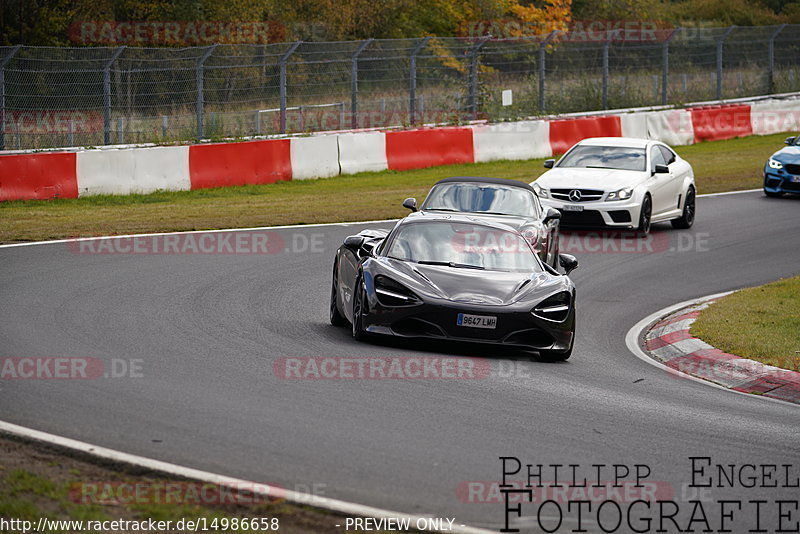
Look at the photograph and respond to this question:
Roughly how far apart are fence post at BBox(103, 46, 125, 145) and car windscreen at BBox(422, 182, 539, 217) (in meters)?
9.48

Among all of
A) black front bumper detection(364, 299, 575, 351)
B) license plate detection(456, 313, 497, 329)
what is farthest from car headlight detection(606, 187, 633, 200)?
license plate detection(456, 313, 497, 329)

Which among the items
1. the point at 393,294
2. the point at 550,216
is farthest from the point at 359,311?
the point at 550,216

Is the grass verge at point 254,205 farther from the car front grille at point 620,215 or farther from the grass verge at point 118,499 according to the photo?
the grass verge at point 118,499

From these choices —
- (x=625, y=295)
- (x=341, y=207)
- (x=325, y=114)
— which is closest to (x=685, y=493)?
(x=625, y=295)

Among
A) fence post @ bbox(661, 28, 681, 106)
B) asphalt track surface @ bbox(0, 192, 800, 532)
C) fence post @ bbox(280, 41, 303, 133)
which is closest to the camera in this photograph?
asphalt track surface @ bbox(0, 192, 800, 532)

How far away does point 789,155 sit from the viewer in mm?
24766

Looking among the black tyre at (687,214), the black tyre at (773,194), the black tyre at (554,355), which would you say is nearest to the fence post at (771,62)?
the black tyre at (773,194)

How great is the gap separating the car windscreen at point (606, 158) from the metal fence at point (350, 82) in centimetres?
768

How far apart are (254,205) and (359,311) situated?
11.1 meters

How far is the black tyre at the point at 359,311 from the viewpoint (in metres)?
10.8

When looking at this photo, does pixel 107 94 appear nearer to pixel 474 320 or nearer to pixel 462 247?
pixel 462 247

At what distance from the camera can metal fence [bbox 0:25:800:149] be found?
22297 millimetres

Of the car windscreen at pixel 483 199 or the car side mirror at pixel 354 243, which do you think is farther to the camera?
the car windscreen at pixel 483 199

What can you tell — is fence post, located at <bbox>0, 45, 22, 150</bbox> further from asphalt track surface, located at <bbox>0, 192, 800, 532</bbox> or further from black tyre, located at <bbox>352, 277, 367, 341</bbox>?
black tyre, located at <bbox>352, 277, 367, 341</bbox>
